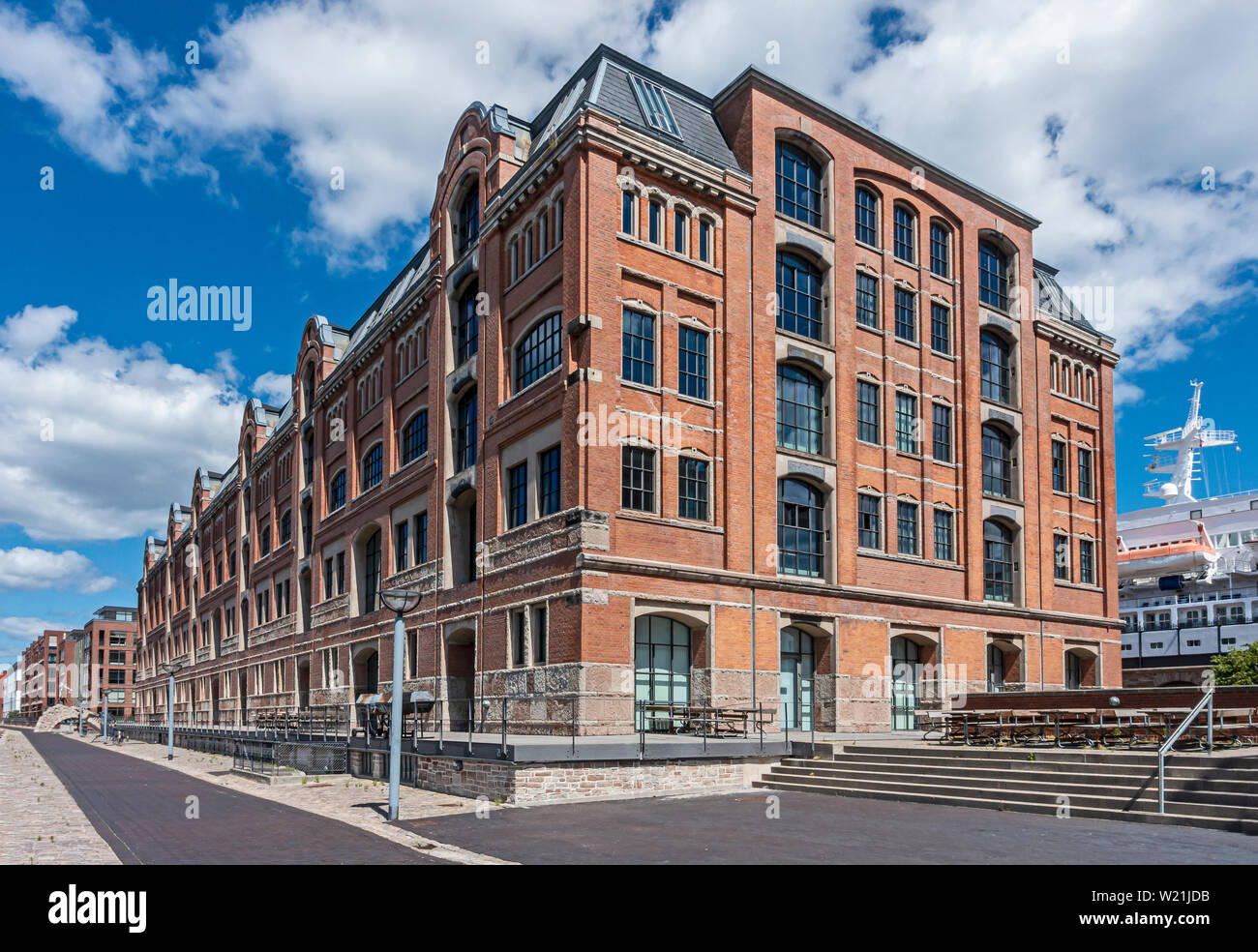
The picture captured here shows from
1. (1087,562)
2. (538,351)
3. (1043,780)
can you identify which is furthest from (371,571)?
(1043,780)

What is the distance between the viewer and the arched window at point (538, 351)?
26.4 meters

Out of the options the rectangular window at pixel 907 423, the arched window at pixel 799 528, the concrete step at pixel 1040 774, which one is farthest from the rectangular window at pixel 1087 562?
the concrete step at pixel 1040 774

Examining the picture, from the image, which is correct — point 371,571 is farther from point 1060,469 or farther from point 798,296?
point 1060,469

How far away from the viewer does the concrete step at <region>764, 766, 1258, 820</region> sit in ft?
47.8

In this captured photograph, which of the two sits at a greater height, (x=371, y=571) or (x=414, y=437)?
(x=414, y=437)

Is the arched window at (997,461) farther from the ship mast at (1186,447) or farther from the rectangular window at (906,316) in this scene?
the ship mast at (1186,447)

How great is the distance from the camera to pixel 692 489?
2580cm

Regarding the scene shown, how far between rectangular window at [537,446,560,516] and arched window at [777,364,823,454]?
636 cm

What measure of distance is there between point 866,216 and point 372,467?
20481 millimetres

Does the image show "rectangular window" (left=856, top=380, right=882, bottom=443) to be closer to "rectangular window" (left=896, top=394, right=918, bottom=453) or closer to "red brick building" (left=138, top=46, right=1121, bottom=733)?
"red brick building" (left=138, top=46, right=1121, bottom=733)

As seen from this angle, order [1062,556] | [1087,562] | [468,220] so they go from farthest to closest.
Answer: [1087,562] < [1062,556] < [468,220]

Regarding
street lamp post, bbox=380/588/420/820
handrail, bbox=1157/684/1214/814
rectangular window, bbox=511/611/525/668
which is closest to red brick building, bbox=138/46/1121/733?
rectangular window, bbox=511/611/525/668
